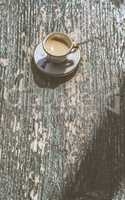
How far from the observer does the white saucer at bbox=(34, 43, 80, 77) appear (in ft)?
6.29

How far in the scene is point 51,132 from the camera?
1820mm

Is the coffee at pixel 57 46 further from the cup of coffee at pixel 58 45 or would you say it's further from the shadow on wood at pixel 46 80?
the shadow on wood at pixel 46 80

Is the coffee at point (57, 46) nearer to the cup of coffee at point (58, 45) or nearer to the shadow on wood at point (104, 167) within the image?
the cup of coffee at point (58, 45)

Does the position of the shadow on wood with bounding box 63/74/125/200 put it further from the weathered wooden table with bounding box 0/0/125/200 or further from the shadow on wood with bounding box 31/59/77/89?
the shadow on wood with bounding box 31/59/77/89

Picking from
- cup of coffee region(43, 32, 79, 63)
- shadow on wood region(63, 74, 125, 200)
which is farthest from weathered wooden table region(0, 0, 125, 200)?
cup of coffee region(43, 32, 79, 63)

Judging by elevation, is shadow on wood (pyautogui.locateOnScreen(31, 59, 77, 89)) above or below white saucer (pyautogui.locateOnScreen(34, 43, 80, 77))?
below

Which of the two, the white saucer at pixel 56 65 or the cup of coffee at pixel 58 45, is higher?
the cup of coffee at pixel 58 45

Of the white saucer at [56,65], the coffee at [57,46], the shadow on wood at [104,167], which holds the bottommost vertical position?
the shadow on wood at [104,167]

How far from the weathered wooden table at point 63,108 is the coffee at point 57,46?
0.42 feet

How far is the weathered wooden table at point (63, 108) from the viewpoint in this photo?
1.72 metres

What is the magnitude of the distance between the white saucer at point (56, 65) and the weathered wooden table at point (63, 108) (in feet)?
0.14

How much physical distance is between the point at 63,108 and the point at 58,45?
32cm

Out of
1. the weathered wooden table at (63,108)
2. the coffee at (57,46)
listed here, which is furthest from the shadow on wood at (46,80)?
the coffee at (57,46)

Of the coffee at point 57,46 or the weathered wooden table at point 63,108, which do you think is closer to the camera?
the weathered wooden table at point 63,108
